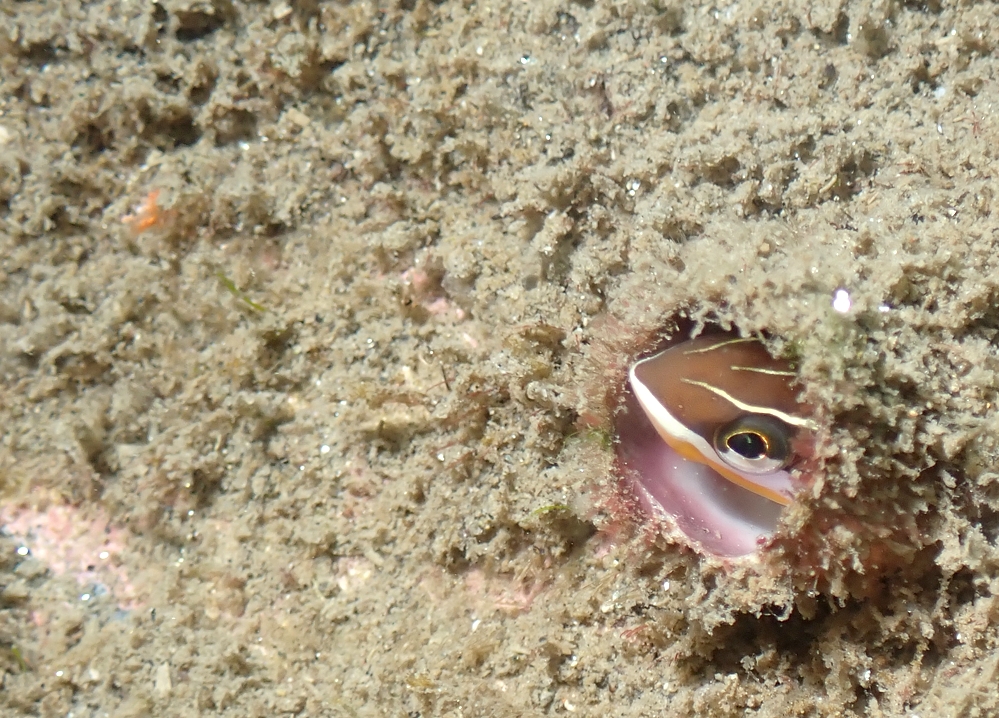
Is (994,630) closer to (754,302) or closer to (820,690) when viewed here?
(820,690)

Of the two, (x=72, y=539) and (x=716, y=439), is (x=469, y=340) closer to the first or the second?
(x=716, y=439)

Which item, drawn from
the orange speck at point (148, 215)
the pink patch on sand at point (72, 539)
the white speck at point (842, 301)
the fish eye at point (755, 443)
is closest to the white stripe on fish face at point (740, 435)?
the fish eye at point (755, 443)

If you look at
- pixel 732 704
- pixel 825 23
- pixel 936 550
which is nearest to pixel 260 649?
pixel 732 704

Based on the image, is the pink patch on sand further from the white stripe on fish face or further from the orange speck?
the white stripe on fish face

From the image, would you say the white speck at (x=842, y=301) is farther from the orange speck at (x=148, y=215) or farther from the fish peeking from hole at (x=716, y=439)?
the orange speck at (x=148, y=215)

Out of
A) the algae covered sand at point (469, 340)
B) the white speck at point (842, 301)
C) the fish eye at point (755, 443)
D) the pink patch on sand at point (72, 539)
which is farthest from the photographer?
the pink patch on sand at point (72, 539)
